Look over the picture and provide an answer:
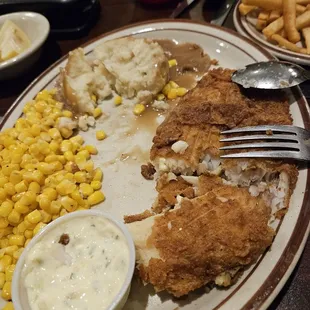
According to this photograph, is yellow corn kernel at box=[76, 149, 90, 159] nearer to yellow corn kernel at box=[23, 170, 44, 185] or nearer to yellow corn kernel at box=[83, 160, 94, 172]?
yellow corn kernel at box=[83, 160, 94, 172]

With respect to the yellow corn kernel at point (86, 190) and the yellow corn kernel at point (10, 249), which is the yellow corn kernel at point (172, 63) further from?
the yellow corn kernel at point (10, 249)

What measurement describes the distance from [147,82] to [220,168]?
1180 mm

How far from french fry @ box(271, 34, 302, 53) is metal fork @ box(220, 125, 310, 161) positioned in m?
1.03

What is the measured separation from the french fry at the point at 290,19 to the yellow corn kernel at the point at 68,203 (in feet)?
7.43

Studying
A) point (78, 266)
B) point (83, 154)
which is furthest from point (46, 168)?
point (78, 266)

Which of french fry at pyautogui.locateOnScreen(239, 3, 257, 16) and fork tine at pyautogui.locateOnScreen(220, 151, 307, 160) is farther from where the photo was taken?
french fry at pyautogui.locateOnScreen(239, 3, 257, 16)

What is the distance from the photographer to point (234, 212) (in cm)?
221

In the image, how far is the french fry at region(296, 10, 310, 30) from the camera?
3231 millimetres

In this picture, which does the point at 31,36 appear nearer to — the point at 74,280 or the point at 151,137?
the point at 151,137

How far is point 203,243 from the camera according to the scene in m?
2.12

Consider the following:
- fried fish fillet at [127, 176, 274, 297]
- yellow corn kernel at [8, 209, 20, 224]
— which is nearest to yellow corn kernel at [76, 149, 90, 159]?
yellow corn kernel at [8, 209, 20, 224]

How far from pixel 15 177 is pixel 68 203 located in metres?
0.47

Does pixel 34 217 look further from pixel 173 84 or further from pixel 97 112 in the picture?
pixel 173 84

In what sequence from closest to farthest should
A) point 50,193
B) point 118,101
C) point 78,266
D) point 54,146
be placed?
point 78,266, point 50,193, point 54,146, point 118,101
